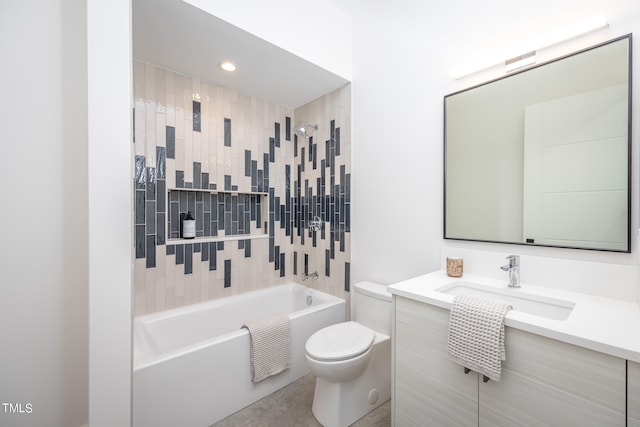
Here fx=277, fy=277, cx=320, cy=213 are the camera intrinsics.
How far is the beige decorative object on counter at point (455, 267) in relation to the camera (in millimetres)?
1565

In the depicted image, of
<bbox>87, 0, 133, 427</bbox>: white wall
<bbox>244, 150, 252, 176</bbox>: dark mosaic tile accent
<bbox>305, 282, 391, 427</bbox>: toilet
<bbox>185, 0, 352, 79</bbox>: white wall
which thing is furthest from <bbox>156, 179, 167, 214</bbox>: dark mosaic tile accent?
<bbox>305, 282, 391, 427</bbox>: toilet

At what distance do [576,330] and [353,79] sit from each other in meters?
2.12

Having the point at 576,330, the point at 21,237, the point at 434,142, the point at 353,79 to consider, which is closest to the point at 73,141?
the point at 21,237

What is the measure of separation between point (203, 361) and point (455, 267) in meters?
1.54

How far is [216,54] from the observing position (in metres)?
1.93

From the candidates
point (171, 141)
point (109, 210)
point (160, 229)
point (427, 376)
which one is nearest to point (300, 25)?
point (171, 141)

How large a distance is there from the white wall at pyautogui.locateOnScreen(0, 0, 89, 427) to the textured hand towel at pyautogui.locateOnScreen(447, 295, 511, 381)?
1892 mm

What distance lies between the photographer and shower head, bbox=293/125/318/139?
101 inches

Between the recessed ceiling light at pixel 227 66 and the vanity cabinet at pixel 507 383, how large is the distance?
1974mm

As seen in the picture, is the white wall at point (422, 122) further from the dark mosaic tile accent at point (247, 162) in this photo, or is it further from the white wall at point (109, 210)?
the white wall at point (109, 210)

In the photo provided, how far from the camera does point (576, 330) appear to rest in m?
0.89

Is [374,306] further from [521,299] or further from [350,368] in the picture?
[521,299]

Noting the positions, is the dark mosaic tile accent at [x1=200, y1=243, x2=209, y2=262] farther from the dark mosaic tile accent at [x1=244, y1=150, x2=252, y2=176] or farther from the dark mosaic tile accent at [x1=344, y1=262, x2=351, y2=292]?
the dark mosaic tile accent at [x1=344, y1=262, x2=351, y2=292]

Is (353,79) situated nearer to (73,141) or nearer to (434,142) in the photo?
(434,142)
